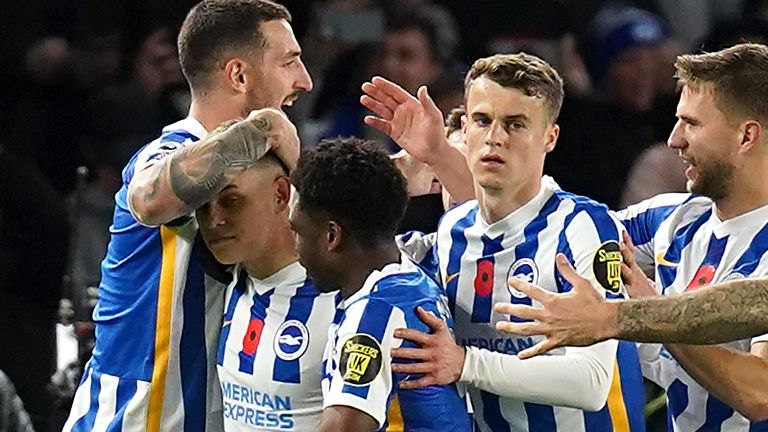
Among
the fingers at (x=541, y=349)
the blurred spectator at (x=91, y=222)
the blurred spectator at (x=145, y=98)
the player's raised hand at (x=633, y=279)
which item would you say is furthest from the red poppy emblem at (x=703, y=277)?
the blurred spectator at (x=145, y=98)

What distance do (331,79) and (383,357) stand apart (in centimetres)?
432

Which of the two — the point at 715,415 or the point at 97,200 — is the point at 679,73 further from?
the point at 97,200

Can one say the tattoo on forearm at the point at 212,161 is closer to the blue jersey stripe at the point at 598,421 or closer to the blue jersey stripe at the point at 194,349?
the blue jersey stripe at the point at 194,349

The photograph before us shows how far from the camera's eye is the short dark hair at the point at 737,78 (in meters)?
4.04

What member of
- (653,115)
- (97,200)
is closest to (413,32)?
(653,115)

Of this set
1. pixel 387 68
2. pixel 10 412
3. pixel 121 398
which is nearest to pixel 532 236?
pixel 121 398

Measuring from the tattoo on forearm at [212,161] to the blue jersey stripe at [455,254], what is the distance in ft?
1.82

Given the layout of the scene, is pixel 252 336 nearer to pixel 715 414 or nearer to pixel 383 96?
pixel 383 96

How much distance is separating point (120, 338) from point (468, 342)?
2.85 ft

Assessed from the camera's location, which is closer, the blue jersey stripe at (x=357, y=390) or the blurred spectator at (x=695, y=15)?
the blue jersey stripe at (x=357, y=390)

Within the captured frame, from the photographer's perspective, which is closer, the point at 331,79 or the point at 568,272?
the point at 568,272

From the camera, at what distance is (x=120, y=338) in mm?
4195

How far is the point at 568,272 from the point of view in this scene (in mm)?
3547

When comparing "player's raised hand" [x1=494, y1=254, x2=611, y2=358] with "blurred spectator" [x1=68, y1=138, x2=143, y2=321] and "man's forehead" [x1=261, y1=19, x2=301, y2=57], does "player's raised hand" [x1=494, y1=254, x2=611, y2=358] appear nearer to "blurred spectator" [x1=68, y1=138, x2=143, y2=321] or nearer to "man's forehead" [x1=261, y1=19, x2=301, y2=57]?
"man's forehead" [x1=261, y1=19, x2=301, y2=57]
